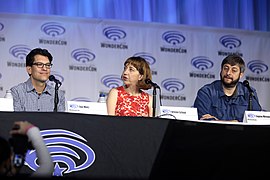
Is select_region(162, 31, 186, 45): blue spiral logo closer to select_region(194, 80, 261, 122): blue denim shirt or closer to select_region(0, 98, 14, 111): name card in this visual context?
select_region(194, 80, 261, 122): blue denim shirt

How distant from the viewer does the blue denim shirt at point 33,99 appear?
486 centimetres

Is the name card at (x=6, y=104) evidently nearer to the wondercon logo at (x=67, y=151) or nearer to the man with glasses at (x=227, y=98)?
the wondercon logo at (x=67, y=151)

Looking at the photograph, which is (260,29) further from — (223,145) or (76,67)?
(223,145)

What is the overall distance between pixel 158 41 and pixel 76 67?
3.14ft

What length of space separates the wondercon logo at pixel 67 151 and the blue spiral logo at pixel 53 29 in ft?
12.1

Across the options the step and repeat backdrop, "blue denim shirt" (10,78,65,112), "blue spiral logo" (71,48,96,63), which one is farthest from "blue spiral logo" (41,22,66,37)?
"blue denim shirt" (10,78,65,112)

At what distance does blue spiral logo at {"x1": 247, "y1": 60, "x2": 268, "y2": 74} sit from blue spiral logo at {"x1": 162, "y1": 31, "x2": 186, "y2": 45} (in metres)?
0.82

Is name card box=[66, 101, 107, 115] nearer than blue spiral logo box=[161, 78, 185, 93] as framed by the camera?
Yes

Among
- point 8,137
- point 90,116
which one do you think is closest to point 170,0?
point 90,116

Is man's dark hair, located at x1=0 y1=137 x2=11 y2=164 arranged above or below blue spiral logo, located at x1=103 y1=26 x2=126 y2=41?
below

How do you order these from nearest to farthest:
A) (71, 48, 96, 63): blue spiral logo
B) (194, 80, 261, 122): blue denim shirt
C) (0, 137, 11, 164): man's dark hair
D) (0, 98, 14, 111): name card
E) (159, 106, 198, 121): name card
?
(0, 137, 11, 164): man's dark hair < (0, 98, 14, 111): name card < (159, 106, 198, 121): name card < (194, 80, 261, 122): blue denim shirt < (71, 48, 96, 63): blue spiral logo

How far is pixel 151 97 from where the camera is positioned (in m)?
5.29

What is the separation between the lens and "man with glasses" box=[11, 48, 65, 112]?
4.88m

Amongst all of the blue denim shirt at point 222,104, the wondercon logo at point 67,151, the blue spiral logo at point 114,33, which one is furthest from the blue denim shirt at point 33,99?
the blue spiral logo at point 114,33
